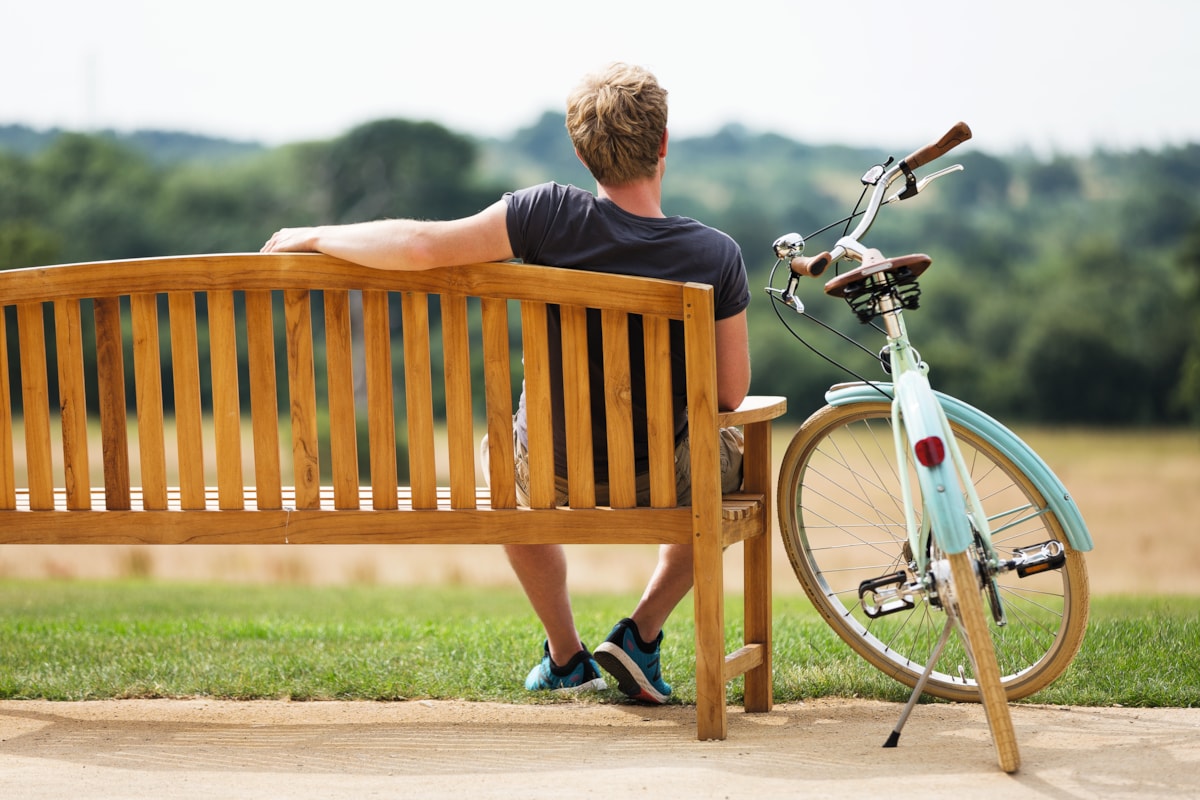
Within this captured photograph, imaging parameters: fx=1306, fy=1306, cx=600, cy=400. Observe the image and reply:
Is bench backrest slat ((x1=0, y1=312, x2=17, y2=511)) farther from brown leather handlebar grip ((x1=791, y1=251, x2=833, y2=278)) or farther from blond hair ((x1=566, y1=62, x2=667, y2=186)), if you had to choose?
brown leather handlebar grip ((x1=791, y1=251, x2=833, y2=278))

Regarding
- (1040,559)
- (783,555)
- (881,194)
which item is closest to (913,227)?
(783,555)

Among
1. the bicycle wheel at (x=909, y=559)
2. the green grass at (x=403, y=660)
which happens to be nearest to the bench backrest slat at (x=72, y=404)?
the green grass at (x=403, y=660)

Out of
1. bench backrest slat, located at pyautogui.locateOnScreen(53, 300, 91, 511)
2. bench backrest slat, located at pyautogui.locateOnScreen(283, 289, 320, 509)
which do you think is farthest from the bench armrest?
bench backrest slat, located at pyautogui.locateOnScreen(53, 300, 91, 511)

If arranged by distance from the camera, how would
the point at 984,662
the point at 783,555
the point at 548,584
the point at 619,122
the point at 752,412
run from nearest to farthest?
the point at 984,662, the point at 619,122, the point at 752,412, the point at 548,584, the point at 783,555

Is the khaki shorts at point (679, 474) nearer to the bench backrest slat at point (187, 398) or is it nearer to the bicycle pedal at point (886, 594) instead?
the bicycle pedal at point (886, 594)

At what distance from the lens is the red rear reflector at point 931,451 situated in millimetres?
2654

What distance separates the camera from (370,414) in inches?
118

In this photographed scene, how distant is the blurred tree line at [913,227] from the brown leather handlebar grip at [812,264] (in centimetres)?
4245

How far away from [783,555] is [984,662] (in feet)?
77.9

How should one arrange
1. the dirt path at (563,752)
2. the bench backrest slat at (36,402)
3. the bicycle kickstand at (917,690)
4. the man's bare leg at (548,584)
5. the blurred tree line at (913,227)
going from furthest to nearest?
the blurred tree line at (913,227) < the man's bare leg at (548,584) < the bench backrest slat at (36,402) < the bicycle kickstand at (917,690) < the dirt path at (563,752)

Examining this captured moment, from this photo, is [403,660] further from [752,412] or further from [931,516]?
[931,516]

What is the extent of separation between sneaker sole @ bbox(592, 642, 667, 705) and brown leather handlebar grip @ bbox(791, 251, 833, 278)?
3.42 ft

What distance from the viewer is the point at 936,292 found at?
52.8 meters

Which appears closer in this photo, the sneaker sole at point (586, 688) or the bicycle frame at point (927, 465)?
the bicycle frame at point (927, 465)
